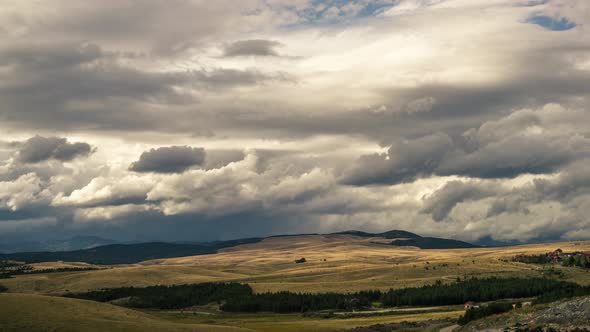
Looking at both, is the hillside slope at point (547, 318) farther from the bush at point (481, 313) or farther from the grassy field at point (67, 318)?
the grassy field at point (67, 318)

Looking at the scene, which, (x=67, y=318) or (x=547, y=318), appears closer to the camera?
(x=547, y=318)

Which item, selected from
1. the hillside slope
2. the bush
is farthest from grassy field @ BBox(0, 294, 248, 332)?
the hillside slope

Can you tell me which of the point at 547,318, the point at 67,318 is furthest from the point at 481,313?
the point at 67,318

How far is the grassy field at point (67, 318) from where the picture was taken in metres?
95.9

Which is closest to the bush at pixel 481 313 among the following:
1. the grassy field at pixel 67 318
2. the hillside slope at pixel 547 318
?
the hillside slope at pixel 547 318

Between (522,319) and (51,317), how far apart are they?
82317mm

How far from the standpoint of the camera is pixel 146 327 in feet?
336

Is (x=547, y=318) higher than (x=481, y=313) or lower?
higher

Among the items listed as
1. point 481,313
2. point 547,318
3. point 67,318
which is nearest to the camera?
point 547,318

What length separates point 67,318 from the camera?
10400cm

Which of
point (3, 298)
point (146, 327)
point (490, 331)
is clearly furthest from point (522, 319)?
point (3, 298)

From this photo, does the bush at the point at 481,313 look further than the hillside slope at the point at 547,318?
Yes

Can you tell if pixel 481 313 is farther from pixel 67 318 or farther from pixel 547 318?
pixel 67 318

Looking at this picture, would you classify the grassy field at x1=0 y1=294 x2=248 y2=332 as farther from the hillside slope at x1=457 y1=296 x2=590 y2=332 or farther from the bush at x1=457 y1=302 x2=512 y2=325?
the hillside slope at x1=457 y1=296 x2=590 y2=332
